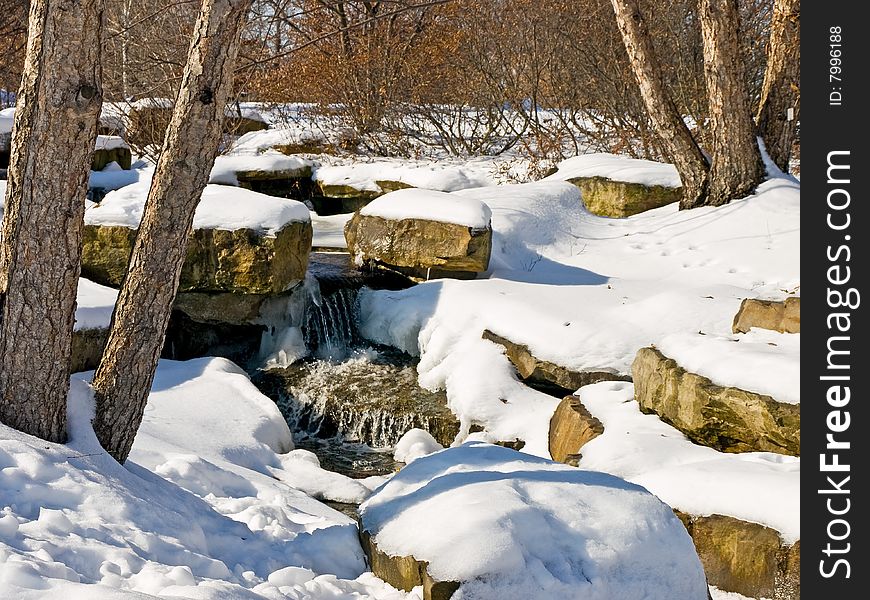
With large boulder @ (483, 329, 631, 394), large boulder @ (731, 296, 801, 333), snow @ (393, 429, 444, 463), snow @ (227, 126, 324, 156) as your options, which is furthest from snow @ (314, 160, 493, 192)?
large boulder @ (731, 296, 801, 333)

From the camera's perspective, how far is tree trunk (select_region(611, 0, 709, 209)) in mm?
8766

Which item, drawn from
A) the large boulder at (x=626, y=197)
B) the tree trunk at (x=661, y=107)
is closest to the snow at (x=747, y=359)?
the tree trunk at (x=661, y=107)

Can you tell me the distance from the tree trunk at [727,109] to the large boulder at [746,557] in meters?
5.50

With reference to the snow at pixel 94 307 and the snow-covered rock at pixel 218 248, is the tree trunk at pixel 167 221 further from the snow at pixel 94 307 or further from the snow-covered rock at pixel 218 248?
the snow-covered rock at pixel 218 248

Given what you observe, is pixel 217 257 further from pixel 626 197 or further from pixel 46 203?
pixel 626 197

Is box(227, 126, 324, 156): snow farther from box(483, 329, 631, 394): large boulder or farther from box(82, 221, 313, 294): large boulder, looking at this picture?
box(483, 329, 631, 394): large boulder

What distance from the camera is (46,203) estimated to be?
128 inches

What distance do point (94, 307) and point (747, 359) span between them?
4527 millimetres

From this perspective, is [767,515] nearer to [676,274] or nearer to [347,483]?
[347,483]

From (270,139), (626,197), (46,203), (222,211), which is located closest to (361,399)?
(222,211)

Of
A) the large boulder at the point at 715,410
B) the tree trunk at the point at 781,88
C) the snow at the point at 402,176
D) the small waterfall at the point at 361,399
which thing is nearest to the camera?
the large boulder at the point at 715,410

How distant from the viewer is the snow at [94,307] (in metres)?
6.36

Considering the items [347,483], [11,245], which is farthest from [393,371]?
[11,245]

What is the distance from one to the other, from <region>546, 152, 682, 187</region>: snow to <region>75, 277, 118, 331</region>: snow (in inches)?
219
